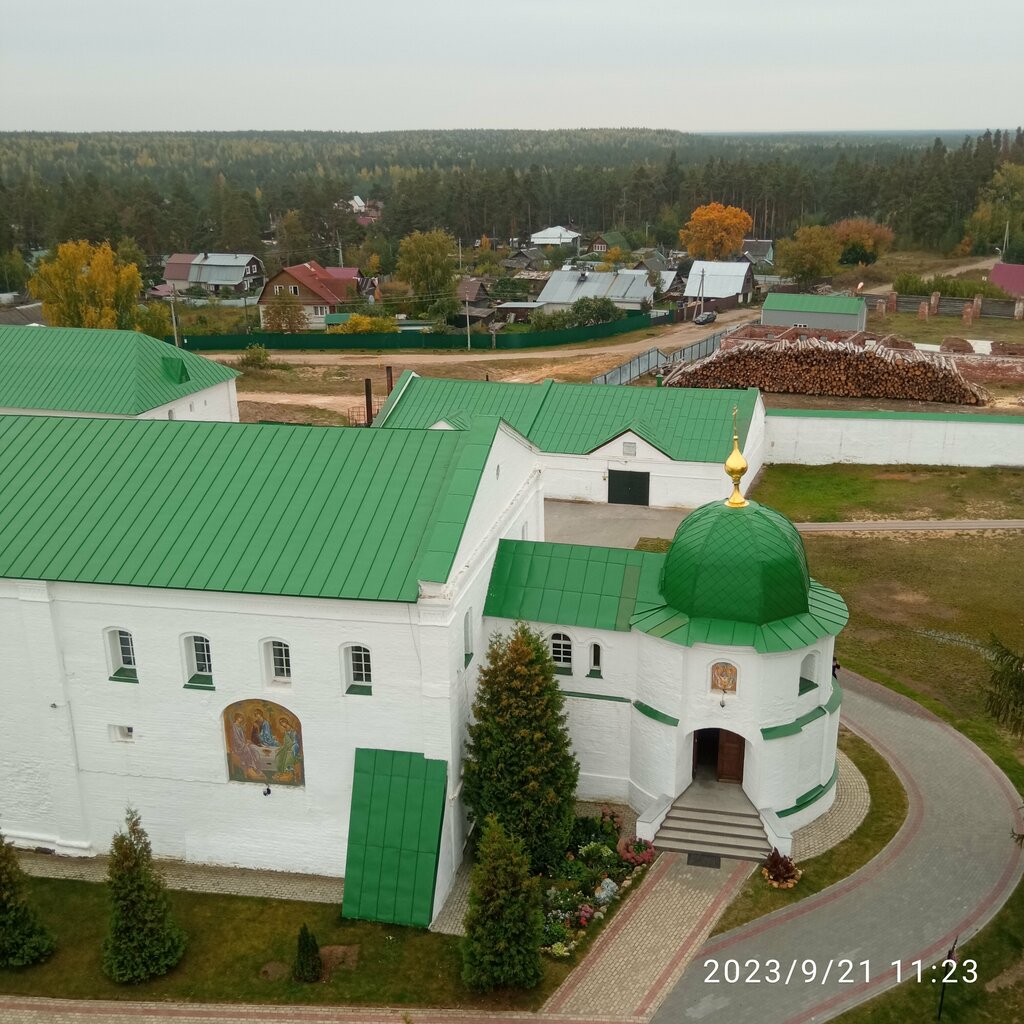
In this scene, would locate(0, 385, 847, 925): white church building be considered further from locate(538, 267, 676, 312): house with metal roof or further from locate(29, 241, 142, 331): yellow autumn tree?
locate(538, 267, 676, 312): house with metal roof

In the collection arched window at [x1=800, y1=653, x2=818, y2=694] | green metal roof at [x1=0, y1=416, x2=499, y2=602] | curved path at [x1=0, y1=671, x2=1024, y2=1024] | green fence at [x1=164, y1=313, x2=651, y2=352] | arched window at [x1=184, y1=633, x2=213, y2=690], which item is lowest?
green fence at [x1=164, y1=313, x2=651, y2=352]

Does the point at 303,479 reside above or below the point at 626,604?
above

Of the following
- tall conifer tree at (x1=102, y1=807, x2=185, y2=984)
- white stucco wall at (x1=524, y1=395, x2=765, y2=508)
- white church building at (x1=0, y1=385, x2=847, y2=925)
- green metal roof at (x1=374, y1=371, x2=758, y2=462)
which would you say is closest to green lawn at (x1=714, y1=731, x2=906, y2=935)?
white church building at (x1=0, y1=385, x2=847, y2=925)

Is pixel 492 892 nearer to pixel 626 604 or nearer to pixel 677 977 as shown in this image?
pixel 677 977

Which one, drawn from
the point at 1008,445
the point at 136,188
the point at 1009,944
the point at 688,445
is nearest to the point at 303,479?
the point at 1009,944

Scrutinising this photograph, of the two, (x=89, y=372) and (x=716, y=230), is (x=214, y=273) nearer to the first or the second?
(x=716, y=230)

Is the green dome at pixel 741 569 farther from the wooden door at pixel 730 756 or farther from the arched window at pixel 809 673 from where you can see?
the wooden door at pixel 730 756
